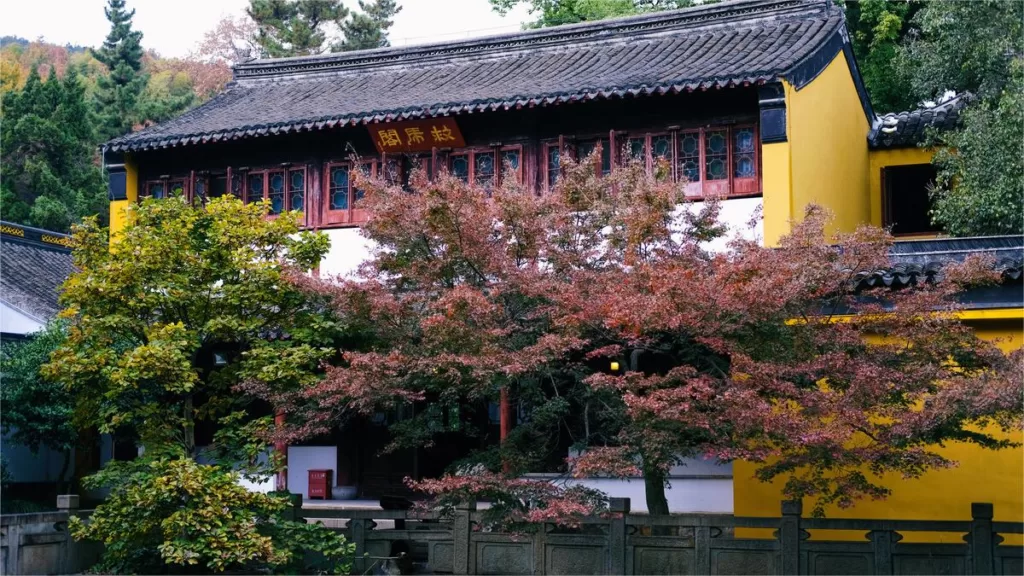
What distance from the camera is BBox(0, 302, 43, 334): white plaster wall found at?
19344 mm

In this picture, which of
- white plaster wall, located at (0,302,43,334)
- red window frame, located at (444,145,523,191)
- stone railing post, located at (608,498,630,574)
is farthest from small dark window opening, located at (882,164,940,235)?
white plaster wall, located at (0,302,43,334)

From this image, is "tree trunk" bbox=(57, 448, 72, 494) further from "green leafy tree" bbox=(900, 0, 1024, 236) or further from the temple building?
"green leafy tree" bbox=(900, 0, 1024, 236)

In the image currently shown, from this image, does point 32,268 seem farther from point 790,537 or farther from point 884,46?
point 884,46

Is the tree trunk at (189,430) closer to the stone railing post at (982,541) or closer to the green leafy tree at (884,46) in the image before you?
the stone railing post at (982,541)

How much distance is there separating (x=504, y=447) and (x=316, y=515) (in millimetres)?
4032

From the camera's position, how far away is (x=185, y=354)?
1293 cm

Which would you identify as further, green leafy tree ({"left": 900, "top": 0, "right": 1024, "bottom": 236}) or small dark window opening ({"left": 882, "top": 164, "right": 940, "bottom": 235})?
small dark window opening ({"left": 882, "top": 164, "right": 940, "bottom": 235})

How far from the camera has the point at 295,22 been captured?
36.5 meters

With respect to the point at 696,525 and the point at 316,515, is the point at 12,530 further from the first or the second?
the point at 696,525

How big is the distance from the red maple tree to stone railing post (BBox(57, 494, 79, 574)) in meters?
3.05

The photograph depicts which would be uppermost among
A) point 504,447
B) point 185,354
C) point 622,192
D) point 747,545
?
point 622,192

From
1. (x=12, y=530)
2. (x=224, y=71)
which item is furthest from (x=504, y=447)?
(x=224, y=71)

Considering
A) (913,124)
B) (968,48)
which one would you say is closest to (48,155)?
(913,124)

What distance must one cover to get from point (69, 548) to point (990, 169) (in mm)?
12548
